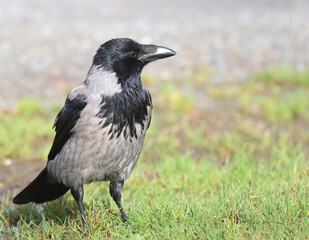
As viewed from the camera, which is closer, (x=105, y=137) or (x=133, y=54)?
(x=105, y=137)

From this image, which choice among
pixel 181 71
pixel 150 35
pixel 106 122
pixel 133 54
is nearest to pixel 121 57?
pixel 133 54

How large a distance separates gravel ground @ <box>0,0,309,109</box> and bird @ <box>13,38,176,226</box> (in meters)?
3.92

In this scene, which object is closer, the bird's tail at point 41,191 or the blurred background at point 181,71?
the bird's tail at point 41,191

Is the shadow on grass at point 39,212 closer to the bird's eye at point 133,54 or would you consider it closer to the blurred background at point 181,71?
the blurred background at point 181,71

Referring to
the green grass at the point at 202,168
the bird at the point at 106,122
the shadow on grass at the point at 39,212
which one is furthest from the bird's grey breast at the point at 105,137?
the shadow on grass at the point at 39,212

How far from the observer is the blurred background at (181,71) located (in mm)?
6387

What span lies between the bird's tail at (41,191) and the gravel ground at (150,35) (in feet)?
11.4

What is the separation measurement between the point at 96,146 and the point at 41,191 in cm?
87

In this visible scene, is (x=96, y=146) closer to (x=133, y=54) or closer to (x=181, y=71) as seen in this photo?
(x=133, y=54)

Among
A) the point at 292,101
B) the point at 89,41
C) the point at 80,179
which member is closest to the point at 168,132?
the point at 292,101

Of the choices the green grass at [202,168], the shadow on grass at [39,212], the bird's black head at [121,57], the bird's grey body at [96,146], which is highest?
the bird's black head at [121,57]

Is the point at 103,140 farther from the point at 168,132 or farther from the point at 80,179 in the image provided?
the point at 168,132

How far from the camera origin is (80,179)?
3.91 meters

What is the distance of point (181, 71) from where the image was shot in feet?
32.0
